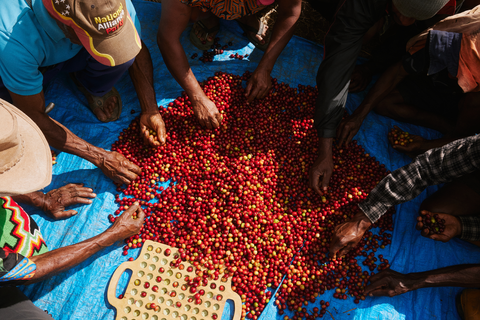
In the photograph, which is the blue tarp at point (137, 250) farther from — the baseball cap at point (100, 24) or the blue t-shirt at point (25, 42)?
the baseball cap at point (100, 24)

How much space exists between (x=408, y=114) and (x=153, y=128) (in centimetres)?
287

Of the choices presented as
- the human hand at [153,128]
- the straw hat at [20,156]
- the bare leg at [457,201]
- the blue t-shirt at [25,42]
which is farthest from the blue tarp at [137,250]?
the straw hat at [20,156]

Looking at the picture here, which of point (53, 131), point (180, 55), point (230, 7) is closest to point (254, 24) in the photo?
point (230, 7)

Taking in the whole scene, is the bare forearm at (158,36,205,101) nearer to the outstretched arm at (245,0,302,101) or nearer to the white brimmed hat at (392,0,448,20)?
the outstretched arm at (245,0,302,101)

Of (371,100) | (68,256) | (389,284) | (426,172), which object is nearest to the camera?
(426,172)

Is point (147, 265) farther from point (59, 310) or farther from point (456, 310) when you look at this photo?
point (456, 310)

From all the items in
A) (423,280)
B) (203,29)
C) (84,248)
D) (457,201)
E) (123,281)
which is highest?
(203,29)

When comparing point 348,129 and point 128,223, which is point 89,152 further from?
point 348,129

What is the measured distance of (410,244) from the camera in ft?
9.80

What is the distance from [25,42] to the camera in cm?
224

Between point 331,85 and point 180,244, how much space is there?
2131 mm

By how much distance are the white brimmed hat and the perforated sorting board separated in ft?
9.11

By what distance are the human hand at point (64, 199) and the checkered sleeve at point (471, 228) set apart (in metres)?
3.68

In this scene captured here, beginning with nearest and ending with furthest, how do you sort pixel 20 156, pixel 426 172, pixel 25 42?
pixel 20 156 < pixel 25 42 < pixel 426 172
